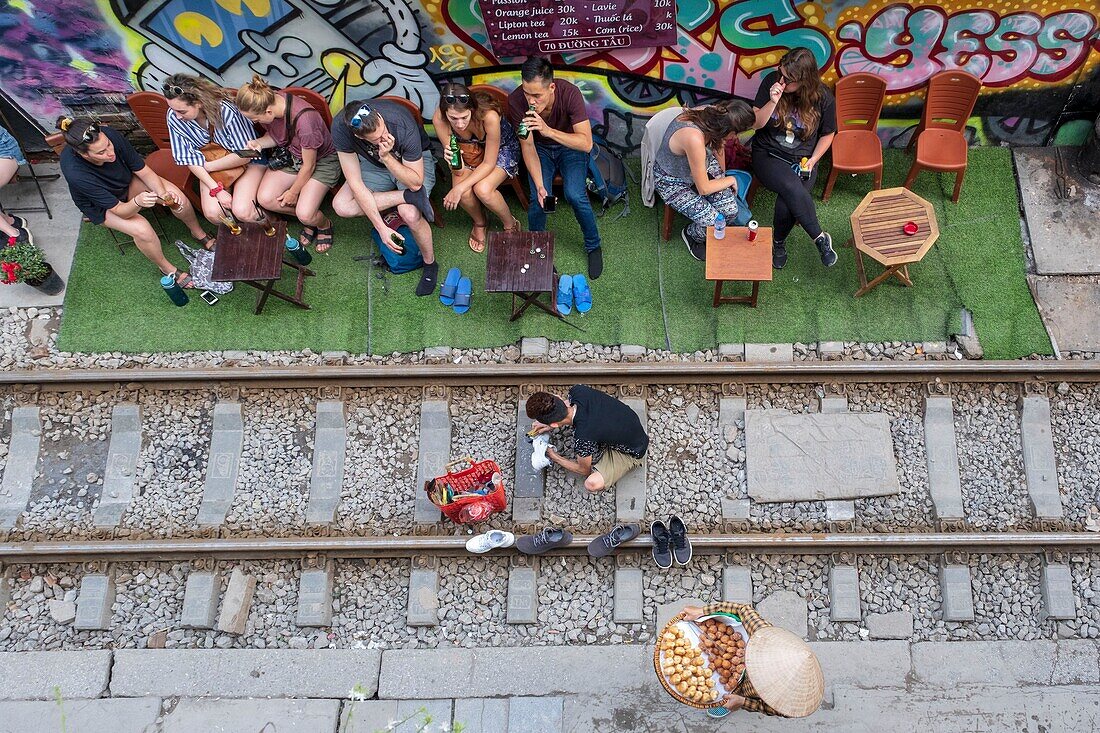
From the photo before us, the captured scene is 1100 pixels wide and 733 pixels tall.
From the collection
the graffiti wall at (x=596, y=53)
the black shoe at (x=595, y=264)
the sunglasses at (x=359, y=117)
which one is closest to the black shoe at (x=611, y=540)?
the black shoe at (x=595, y=264)

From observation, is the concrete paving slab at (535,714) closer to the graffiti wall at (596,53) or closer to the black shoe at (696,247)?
the black shoe at (696,247)

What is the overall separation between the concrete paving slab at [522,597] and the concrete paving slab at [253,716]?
151 centimetres

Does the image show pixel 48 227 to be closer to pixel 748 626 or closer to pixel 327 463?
pixel 327 463

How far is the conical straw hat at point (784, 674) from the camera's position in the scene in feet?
15.1

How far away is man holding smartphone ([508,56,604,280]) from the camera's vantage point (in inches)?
250

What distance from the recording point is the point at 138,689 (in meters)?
5.91

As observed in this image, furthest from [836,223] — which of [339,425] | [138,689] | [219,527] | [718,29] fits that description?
[138,689]

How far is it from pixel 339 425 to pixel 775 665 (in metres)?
3.99

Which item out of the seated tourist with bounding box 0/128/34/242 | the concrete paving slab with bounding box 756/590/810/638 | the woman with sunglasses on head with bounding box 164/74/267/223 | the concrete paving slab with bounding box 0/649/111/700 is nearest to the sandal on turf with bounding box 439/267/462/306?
the woman with sunglasses on head with bounding box 164/74/267/223

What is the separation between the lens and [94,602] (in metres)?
6.11

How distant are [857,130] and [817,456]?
131 inches

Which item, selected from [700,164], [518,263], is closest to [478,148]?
[518,263]

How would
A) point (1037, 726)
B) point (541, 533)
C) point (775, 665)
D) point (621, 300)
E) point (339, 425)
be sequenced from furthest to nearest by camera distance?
1. point (621, 300)
2. point (339, 425)
3. point (541, 533)
4. point (1037, 726)
5. point (775, 665)

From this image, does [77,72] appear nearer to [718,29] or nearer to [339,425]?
[339,425]
